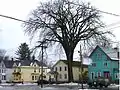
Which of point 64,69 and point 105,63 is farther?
point 64,69

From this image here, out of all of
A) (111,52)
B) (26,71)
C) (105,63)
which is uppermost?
(111,52)

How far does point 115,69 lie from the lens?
206 feet

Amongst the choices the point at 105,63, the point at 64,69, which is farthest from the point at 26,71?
the point at 105,63

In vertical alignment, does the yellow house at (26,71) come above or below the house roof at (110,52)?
below

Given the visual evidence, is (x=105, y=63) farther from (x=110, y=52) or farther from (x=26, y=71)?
(x=26, y=71)

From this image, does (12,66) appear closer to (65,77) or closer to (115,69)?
(65,77)

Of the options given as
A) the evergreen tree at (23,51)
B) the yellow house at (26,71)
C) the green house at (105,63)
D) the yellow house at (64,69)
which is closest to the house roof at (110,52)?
→ the green house at (105,63)

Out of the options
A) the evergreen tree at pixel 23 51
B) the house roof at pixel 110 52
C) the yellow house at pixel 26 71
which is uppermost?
the evergreen tree at pixel 23 51

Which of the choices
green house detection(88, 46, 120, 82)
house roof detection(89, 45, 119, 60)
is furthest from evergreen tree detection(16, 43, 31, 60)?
house roof detection(89, 45, 119, 60)

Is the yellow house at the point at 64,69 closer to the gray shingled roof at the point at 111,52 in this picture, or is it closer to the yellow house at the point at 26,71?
the yellow house at the point at 26,71

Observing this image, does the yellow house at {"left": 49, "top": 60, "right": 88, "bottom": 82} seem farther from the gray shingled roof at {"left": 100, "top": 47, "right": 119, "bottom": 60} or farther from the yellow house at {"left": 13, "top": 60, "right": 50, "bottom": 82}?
the gray shingled roof at {"left": 100, "top": 47, "right": 119, "bottom": 60}

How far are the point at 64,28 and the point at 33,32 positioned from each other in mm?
5793

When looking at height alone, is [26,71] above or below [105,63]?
below

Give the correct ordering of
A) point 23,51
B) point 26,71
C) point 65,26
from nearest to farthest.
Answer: point 65,26 → point 26,71 → point 23,51
